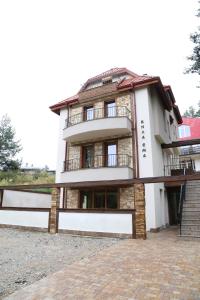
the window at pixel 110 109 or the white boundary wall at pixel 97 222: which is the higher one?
the window at pixel 110 109

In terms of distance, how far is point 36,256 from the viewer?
6719 millimetres

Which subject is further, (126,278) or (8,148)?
(8,148)

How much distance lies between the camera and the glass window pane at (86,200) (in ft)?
48.0

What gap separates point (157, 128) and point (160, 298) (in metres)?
11.6

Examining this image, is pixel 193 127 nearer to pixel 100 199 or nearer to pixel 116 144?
pixel 116 144

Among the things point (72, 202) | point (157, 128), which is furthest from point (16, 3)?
point (72, 202)

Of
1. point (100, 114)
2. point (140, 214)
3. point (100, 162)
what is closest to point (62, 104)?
point (100, 114)

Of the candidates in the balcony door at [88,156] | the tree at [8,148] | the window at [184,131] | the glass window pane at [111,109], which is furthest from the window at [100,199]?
the tree at [8,148]

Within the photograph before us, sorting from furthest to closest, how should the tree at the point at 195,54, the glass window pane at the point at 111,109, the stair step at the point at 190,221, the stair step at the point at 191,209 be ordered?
1. the glass window pane at the point at 111,109
2. the stair step at the point at 191,209
3. the stair step at the point at 190,221
4. the tree at the point at 195,54

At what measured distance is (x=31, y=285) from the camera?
14.4ft

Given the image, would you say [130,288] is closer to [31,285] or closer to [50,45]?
[31,285]

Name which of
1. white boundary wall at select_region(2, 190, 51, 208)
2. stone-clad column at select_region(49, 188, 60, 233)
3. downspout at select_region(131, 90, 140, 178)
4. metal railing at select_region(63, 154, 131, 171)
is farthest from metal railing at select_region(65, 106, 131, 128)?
white boundary wall at select_region(2, 190, 51, 208)

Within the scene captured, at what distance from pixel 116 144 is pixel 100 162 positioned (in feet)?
5.13

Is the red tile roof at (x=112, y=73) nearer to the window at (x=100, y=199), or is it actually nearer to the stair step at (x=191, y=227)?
the window at (x=100, y=199)
